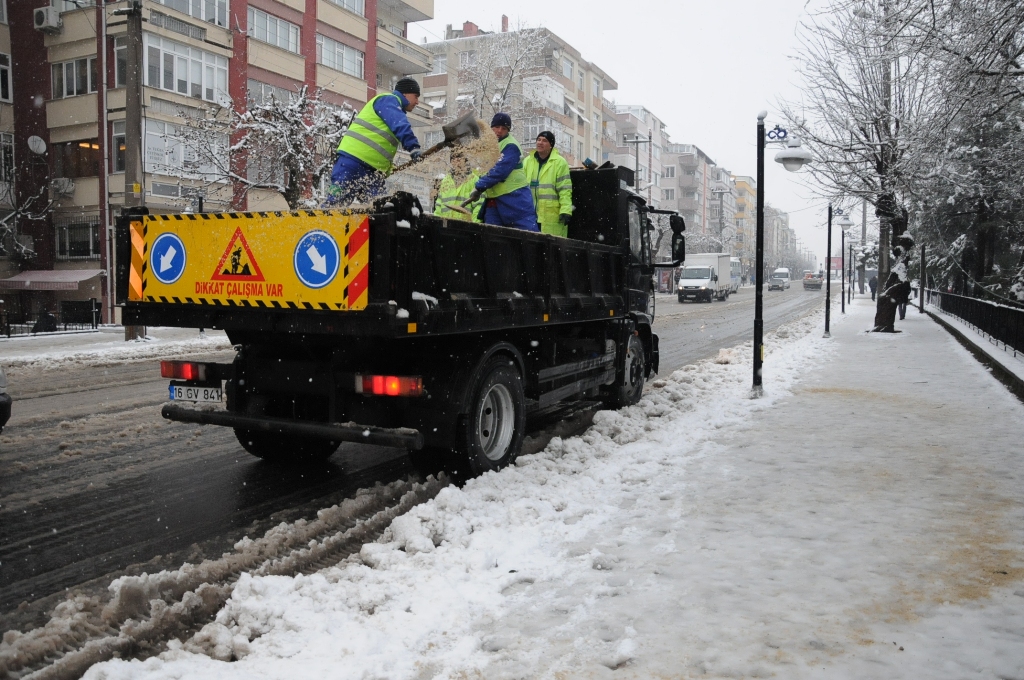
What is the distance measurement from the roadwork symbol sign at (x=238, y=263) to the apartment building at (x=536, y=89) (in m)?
34.0

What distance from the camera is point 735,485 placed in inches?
228

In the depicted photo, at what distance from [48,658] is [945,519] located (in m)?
5.02

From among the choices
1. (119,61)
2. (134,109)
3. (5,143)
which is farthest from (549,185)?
(5,143)

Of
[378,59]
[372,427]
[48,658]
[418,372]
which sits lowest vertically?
[48,658]

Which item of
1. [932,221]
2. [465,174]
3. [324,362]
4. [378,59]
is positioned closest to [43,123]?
[378,59]

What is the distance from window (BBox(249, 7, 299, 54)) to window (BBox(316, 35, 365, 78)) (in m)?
1.25

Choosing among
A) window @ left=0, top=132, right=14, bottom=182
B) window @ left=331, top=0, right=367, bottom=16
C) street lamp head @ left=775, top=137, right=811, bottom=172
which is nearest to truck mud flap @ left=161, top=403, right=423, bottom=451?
street lamp head @ left=775, top=137, right=811, bottom=172

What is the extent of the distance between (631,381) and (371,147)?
14.2 feet

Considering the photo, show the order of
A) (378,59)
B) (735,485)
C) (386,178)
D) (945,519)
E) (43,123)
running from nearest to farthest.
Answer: (945,519), (735,485), (386,178), (43,123), (378,59)

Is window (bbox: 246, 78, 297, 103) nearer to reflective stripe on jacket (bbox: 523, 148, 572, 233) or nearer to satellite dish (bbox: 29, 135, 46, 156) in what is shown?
satellite dish (bbox: 29, 135, 46, 156)

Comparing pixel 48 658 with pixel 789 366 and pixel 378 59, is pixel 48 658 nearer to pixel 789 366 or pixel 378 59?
pixel 789 366

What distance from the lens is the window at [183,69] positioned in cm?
2583

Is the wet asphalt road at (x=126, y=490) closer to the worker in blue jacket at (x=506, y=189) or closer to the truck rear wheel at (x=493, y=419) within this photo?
the truck rear wheel at (x=493, y=419)

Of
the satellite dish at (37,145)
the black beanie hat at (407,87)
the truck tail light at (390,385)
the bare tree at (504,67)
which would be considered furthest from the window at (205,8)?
the truck tail light at (390,385)
